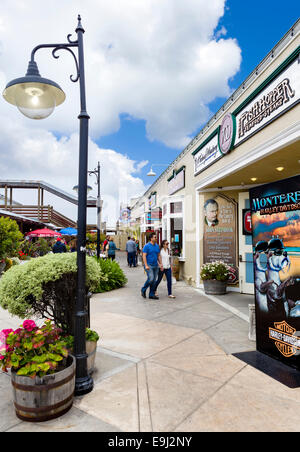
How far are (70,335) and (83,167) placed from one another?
2.06m

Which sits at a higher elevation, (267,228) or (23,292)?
(267,228)

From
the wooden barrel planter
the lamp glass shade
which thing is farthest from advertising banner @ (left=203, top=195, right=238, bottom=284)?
the wooden barrel planter

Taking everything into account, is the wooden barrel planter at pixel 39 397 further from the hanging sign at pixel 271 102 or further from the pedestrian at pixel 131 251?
the pedestrian at pixel 131 251

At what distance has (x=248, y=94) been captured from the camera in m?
5.81

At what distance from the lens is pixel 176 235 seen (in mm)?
10961

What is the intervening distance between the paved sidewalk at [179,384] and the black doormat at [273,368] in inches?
0.4

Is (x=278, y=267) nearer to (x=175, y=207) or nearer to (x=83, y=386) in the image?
(x=83, y=386)

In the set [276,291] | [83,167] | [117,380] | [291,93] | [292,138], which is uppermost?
[291,93]

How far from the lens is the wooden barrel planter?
99.1 inches

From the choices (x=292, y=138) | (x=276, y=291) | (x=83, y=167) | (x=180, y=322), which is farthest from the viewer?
(x=180, y=322)

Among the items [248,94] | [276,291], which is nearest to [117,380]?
[276,291]

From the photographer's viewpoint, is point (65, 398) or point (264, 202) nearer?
point (65, 398)
